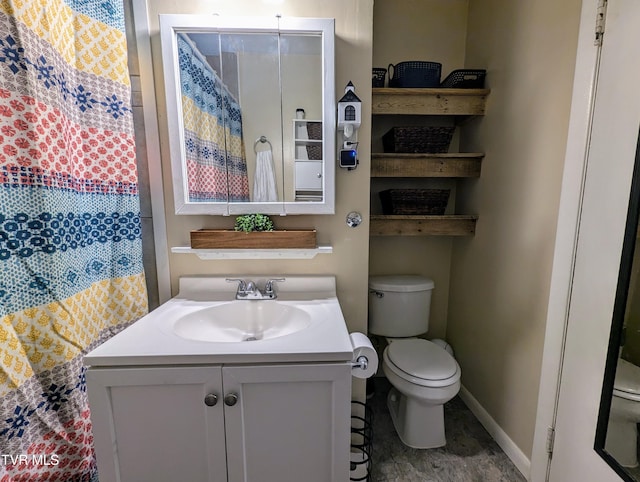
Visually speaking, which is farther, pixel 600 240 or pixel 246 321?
pixel 246 321

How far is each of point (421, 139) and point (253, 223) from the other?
1.01 metres

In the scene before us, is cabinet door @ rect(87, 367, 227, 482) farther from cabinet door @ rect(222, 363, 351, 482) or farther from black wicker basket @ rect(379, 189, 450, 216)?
black wicker basket @ rect(379, 189, 450, 216)

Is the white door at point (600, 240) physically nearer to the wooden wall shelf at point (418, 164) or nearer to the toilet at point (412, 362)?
the toilet at point (412, 362)

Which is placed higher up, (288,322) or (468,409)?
(288,322)

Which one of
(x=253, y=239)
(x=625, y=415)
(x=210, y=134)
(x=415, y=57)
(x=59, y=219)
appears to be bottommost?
(x=625, y=415)

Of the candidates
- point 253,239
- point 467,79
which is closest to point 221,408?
point 253,239

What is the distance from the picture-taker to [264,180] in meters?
1.23

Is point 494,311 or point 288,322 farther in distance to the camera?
point 494,311

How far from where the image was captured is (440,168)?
1.55 m

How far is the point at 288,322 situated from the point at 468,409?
1.32 metres

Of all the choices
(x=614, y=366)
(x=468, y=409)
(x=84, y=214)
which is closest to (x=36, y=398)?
(x=84, y=214)

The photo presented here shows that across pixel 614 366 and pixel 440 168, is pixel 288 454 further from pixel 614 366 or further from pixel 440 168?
pixel 440 168

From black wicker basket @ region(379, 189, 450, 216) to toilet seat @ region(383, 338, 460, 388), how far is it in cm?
74

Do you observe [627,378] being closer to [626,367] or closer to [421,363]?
[626,367]
